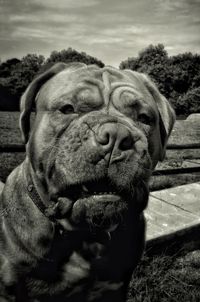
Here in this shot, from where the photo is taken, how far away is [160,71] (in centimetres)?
3925

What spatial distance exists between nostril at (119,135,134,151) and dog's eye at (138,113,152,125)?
1.33 ft

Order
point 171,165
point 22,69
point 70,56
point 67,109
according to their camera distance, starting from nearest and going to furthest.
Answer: point 67,109 → point 171,165 → point 22,69 → point 70,56

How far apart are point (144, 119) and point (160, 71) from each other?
38653mm

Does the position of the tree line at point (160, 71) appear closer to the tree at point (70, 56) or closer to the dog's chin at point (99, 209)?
the tree at point (70, 56)

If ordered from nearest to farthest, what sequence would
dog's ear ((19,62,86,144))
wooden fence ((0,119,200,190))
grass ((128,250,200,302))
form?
dog's ear ((19,62,86,144)) < grass ((128,250,200,302)) < wooden fence ((0,119,200,190))

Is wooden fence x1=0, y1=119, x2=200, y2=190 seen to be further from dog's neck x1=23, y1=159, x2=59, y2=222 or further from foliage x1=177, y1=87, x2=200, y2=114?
foliage x1=177, y1=87, x2=200, y2=114

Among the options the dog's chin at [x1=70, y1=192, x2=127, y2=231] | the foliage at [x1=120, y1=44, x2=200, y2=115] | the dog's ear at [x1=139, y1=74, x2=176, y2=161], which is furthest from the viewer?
the foliage at [x1=120, y1=44, x2=200, y2=115]

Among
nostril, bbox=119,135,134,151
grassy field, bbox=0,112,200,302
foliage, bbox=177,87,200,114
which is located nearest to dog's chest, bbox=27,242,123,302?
grassy field, bbox=0,112,200,302

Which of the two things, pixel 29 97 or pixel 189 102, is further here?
pixel 189 102

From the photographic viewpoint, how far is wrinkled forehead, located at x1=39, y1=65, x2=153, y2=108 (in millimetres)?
2034

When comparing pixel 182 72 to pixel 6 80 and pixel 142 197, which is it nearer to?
pixel 6 80

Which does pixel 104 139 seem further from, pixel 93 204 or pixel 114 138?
pixel 93 204

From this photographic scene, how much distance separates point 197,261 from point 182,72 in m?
36.8

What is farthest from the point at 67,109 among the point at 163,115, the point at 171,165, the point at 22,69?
the point at 22,69
